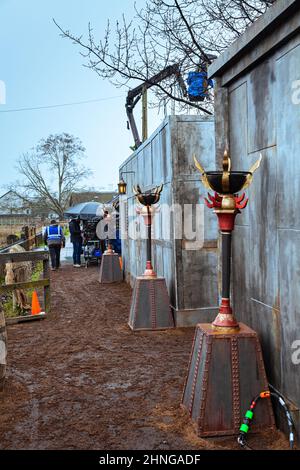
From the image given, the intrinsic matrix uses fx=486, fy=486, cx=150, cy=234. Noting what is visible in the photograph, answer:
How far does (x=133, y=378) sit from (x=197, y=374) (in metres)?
1.69

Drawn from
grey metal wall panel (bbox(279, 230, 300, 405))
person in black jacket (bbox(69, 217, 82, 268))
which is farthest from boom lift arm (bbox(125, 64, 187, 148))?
grey metal wall panel (bbox(279, 230, 300, 405))

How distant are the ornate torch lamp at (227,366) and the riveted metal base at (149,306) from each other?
13.1 feet

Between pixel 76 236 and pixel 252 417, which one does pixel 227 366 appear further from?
pixel 76 236

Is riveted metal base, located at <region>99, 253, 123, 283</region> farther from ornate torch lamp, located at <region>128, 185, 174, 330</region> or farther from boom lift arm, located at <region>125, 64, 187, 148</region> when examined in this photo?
ornate torch lamp, located at <region>128, 185, 174, 330</region>

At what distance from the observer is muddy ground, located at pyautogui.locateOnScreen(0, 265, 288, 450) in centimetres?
397

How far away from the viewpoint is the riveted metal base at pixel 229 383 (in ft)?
12.9

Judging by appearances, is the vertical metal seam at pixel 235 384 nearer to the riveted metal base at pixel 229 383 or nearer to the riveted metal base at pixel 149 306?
the riveted metal base at pixel 229 383

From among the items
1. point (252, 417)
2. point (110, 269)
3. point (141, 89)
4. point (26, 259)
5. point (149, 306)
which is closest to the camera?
point (252, 417)

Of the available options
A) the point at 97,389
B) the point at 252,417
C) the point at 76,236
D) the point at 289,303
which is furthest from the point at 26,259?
the point at 76,236

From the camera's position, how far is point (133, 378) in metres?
5.65

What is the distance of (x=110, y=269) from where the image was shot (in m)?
15.0

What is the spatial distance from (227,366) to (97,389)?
6.16 feet

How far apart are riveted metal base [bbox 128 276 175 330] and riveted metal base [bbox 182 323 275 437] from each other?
4.03 m
